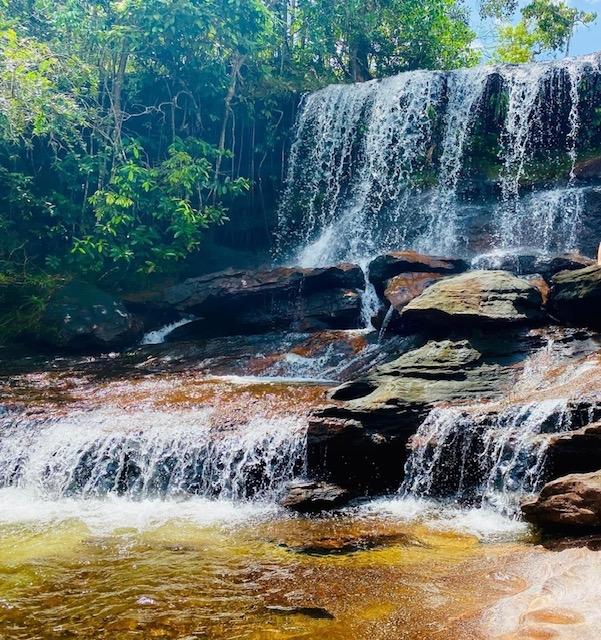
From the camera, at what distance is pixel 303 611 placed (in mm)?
4848

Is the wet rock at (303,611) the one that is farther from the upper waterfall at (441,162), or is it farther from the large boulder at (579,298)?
the upper waterfall at (441,162)

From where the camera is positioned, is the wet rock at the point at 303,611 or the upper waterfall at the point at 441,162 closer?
the wet rock at the point at 303,611

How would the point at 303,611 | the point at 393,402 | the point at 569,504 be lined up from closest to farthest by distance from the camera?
the point at 303,611 → the point at 569,504 → the point at 393,402

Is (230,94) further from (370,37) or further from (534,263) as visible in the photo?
(534,263)

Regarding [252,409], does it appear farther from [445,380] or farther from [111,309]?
[111,309]

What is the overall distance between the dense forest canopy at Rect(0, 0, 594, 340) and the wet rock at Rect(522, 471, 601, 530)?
13.8 m

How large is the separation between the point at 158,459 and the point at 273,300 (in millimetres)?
7648

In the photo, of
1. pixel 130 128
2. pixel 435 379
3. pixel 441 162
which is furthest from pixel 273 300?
pixel 130 128

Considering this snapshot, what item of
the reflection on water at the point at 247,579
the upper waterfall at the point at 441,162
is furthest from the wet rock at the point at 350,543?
the upper waterfall at the point at 441,162

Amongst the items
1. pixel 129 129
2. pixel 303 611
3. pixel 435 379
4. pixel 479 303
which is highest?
pixel 129 129

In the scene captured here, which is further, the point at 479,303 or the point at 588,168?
the point at 588,168

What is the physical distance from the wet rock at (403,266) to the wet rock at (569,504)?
835 centimetres

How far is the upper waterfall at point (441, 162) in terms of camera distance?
59.8ft

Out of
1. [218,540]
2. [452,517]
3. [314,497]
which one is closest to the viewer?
[218,540]
